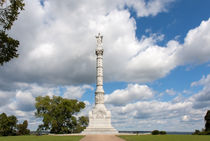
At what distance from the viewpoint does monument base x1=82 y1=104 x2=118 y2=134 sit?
49.3 m

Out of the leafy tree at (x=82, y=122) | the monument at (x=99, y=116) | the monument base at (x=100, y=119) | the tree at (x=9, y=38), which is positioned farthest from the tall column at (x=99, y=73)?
the tree at (x=9, y=38)

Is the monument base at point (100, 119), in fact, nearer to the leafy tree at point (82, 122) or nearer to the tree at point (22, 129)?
the leafy tree at point (82, 122)

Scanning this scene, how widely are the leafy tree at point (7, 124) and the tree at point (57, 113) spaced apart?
7549 mm

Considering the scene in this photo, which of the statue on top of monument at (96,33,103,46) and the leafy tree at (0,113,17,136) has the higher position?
the statue on top of monument at (96,33,103,46)

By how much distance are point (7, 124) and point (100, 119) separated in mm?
24374

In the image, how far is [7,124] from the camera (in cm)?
5631

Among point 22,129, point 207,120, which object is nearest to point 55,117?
point 22,129

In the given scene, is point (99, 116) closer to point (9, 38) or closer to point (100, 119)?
point (100, 119)

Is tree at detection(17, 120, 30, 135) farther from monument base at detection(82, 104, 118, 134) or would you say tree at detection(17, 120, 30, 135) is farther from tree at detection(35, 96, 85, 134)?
monument base at detection(82, 104, 118, 134)

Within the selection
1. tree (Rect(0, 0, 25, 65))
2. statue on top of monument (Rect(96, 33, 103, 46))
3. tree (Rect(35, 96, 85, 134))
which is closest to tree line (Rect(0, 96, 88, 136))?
tree (Rect(35, 96, 85, 134))

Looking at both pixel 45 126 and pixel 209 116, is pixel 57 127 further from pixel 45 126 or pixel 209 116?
pixel 209 116

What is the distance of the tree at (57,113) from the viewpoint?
53.8 meters

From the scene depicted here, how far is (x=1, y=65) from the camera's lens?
16469 mm

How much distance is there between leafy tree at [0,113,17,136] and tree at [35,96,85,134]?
755cm
